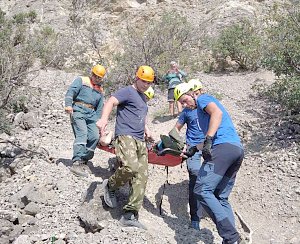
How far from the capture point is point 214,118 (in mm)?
3783

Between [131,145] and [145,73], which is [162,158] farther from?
[145,73]

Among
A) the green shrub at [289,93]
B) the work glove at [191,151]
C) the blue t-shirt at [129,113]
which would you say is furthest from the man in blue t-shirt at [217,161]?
the green shrub at [289,93]

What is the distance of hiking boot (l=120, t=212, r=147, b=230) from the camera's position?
4.12 meters

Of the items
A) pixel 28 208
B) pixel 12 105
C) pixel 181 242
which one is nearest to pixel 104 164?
pixel 28 208

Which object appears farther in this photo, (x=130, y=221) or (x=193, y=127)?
(x=193, y=127)

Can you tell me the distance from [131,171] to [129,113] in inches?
25.2

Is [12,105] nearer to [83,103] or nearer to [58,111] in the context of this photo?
[58,111]

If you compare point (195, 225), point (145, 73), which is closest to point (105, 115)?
point (145, 73)

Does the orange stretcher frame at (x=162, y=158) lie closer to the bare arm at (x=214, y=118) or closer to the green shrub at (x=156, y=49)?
the bare arm at (x=214, y=118)

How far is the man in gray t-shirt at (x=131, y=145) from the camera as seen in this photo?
13.5 ft

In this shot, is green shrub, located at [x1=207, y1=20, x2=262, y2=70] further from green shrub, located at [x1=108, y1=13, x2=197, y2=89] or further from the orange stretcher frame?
the orange stretcher frame

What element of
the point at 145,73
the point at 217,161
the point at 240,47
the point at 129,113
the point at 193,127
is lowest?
the point at 240,47

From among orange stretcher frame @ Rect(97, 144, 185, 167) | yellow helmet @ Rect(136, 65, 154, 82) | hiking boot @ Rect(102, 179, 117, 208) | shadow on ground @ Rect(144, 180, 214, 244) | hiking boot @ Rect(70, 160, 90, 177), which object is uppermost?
yellow helmet @ Rect(136, 65, 154, 82)

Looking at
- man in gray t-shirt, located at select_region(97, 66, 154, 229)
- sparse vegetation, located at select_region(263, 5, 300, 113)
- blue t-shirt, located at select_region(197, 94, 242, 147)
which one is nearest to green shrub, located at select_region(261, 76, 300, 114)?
sparse vegetation, located at select_region(263, 5, 300, 113)
